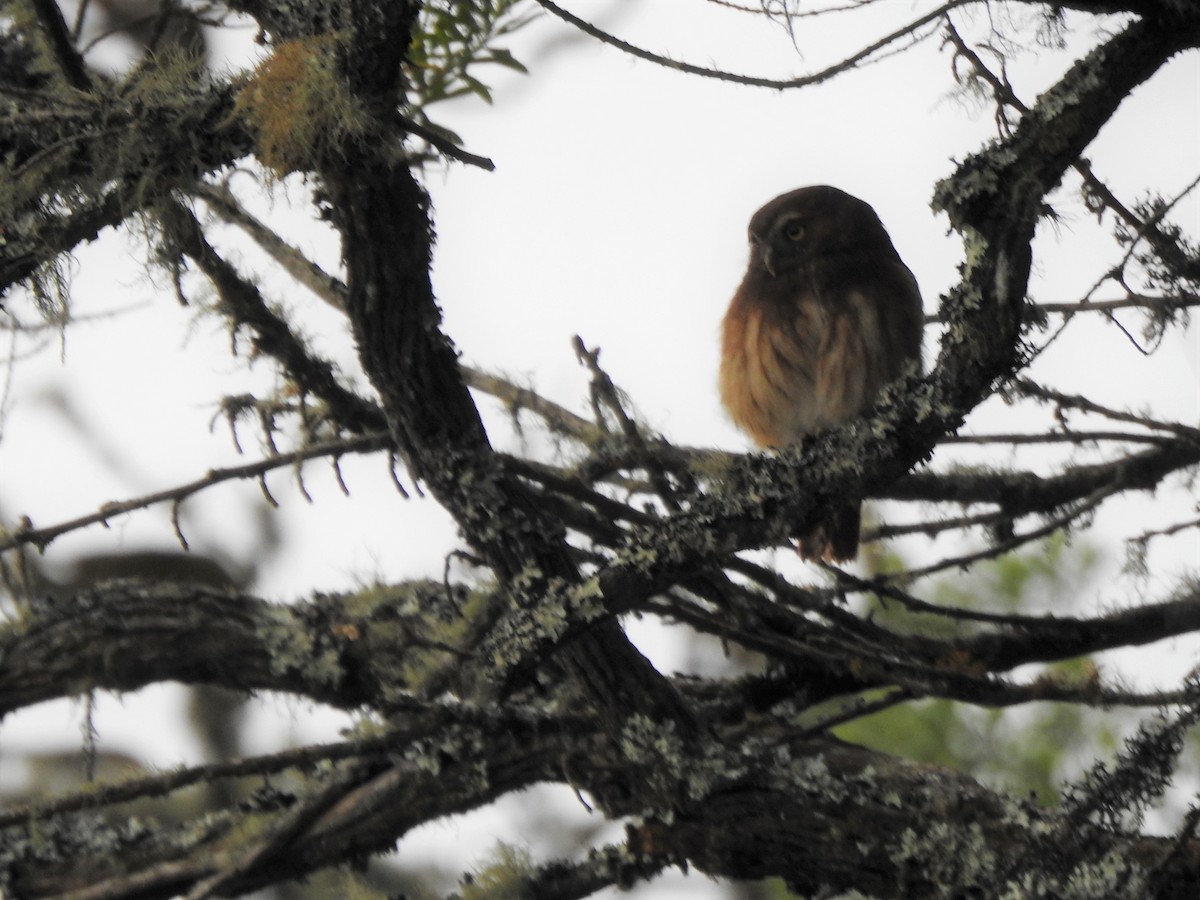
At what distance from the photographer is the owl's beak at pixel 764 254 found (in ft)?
15.4

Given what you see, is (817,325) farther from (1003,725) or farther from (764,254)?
(1003,725)

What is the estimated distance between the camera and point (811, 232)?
469 cm

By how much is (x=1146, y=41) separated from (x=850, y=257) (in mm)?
2215

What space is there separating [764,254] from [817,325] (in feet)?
1.19

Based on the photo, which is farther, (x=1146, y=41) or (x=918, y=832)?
(x=918, y=832)

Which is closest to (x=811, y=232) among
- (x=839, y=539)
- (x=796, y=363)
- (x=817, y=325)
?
(x=817, y=325)

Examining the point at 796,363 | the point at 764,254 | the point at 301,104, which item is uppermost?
the point at 764,254

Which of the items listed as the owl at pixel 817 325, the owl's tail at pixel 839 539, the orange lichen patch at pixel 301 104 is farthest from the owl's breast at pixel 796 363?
the orange lichen patch at pixel 301 104

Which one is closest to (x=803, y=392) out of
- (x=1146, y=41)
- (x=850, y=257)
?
(x=850, y=257)

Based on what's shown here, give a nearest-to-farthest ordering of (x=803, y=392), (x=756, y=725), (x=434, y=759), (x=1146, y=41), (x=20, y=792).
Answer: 1. (x=1146, y=41)
2. (x=434, y=759)
3. (x=756, y=725)
4. (x=803, y=392)
5. (x=20, y=792)

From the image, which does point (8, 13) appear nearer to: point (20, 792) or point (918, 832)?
point (918, 832)

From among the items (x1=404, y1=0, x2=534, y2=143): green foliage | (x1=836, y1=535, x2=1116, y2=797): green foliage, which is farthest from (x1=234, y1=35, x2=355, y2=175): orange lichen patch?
(x1=836, y1=535, x2=1116, y2=797): green foliage

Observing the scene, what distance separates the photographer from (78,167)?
272 centimetres

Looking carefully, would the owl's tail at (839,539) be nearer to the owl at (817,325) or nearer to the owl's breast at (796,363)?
the owl at (817,325)
